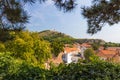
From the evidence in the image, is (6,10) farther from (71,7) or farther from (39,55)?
(39,55)

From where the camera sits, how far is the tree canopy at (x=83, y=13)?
17.1 feet

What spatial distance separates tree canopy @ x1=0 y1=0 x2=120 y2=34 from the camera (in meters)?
5.21

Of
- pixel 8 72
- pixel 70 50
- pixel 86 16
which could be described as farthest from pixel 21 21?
pixel 70 50

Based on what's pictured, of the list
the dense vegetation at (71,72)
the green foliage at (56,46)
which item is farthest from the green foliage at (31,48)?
the dense vegetation at (71,72)

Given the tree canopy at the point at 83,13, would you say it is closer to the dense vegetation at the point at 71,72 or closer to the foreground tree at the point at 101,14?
the foreground tree at the point at 101,14

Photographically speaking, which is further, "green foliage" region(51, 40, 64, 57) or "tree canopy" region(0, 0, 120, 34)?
"green foliage" region(51, 40, 64, 57)

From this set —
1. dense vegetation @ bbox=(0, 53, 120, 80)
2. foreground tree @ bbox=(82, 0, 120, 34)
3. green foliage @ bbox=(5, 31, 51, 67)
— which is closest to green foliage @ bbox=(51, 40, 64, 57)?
green foliage @ bbox=(5, 31, 51, 67)

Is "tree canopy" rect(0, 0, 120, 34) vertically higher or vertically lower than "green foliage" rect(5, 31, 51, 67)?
higher

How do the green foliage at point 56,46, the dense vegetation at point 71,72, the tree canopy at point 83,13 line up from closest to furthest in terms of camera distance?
the tree canopy at point 83,13
the dense vegetation at point 71,72
the green foliage at point 56,46

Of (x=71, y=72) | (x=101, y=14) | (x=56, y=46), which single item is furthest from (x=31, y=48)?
(x=101, y=14)

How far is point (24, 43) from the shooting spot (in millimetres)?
24875

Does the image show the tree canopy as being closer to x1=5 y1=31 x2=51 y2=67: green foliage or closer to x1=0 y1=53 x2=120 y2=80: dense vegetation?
x1=0 y1=53 x2=120 y2=80: dense vegetation

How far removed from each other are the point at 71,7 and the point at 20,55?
18.8 m

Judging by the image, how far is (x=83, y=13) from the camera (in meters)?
5.71
